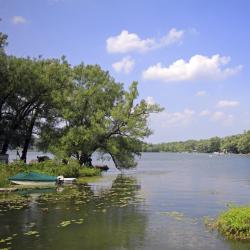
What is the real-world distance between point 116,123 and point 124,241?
136 feet

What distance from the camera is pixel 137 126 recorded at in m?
58.0

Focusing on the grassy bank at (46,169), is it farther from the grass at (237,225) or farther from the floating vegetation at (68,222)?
the grass at (237,225)

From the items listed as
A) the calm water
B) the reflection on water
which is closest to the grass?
the calm water

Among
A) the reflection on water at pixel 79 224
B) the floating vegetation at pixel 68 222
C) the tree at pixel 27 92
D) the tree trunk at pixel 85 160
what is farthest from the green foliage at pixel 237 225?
the tree trunk at pixel 85 160

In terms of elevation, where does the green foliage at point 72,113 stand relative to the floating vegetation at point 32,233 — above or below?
above

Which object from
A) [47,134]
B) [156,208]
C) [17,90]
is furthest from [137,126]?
[156,208]

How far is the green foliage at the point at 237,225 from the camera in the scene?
55.3 ft

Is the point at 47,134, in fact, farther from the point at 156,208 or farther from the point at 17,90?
the point at 156,208

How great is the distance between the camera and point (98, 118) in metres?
55.2

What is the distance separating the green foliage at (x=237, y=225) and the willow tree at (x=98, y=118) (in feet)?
122

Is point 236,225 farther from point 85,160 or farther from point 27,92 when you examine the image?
point 85,160

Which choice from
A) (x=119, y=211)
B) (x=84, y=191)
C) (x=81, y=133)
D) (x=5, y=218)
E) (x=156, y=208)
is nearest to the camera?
(x=5, y=218)

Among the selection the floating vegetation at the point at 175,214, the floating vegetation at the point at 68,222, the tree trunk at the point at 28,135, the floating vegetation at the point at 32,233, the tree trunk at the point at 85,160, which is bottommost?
the floating vegetation at the point at 175,214

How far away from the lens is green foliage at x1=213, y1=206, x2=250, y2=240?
16.8 metres
